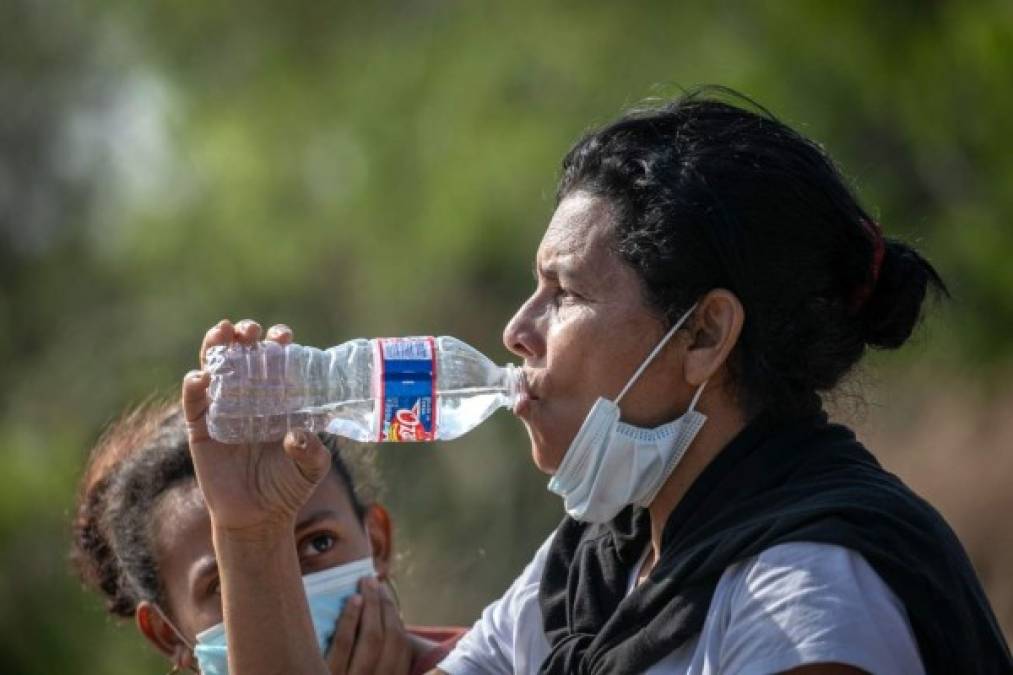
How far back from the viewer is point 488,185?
10062 mm

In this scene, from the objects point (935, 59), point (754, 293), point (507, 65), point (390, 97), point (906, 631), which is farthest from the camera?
point (390, 97)

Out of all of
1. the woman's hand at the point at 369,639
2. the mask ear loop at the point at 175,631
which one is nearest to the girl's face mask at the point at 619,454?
the woman's hand at the point at 369,639

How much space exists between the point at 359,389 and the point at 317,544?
449mm

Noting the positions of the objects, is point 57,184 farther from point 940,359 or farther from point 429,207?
point 940,359

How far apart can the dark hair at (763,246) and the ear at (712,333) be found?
2 centimetres

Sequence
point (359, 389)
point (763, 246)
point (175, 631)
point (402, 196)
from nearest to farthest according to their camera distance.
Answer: point (763, 246)
point (359, 389)
point (175, 631)
point (402, 196)

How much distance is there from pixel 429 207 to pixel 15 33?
19.5 feet

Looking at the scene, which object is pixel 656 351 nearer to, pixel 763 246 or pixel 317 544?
pixel 763 246

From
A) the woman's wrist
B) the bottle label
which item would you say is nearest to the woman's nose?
the bottle label

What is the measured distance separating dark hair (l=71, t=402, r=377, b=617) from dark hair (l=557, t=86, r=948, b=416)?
98 centimetres

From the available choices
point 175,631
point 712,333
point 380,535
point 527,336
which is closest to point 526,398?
point 527,336

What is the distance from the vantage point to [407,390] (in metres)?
2.81

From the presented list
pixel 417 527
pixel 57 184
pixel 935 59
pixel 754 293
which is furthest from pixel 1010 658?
pixel 57 184

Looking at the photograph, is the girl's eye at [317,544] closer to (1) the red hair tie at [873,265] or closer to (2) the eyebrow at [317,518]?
(2) the eyebrow at [317,518]
